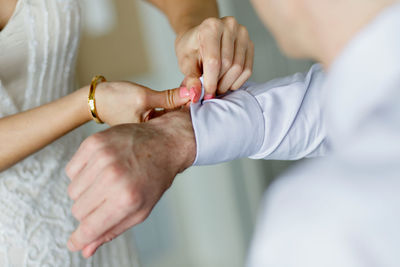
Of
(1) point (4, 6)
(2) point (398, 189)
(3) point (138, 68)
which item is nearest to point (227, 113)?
(2) point (398, 189)

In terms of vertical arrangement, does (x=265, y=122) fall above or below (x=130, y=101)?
below

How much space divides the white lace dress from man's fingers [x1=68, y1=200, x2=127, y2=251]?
28 cm

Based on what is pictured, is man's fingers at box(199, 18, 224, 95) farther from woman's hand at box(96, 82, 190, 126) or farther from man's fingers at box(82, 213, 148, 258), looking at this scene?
man's fingers at box(82, 213, 148, 258)

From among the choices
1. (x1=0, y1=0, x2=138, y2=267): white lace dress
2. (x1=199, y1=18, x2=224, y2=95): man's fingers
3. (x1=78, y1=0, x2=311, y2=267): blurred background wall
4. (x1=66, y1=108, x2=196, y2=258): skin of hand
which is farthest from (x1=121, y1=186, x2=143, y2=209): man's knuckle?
(x1=78, y1=0, x2=311, y2=267): blurred background wall

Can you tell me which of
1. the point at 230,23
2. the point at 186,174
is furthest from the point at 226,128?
the point at 186,174

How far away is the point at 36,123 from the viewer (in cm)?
74

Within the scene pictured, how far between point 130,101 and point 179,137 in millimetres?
126

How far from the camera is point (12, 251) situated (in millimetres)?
783

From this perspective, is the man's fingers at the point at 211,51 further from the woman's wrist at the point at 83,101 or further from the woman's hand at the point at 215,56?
the woman's wrist at the point at 83,101

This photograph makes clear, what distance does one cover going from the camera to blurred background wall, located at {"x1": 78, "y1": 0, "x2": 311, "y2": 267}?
1.46 m

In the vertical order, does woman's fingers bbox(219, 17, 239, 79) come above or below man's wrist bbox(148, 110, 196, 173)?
above

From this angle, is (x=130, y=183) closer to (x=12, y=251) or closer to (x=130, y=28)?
(x=12, y=251)

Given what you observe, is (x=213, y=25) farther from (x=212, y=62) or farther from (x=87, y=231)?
(x=87, y=231)

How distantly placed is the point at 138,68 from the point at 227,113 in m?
0.91
